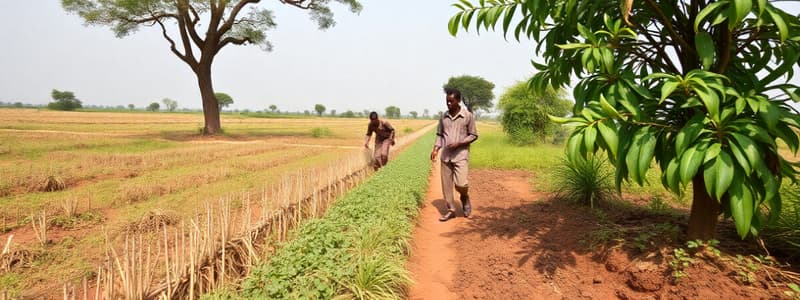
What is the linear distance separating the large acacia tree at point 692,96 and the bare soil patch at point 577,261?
13.1 inches

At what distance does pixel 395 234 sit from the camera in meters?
3.68

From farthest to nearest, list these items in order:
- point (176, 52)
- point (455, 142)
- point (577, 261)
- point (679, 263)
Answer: point (176, 52) < point (455, 142) < point (577, 261) < point (679, 263)

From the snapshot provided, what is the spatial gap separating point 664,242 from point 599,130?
1678mm

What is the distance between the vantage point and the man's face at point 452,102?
467 cm

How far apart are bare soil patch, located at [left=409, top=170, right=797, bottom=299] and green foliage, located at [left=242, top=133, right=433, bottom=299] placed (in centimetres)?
38

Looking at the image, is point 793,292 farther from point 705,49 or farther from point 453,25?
point 453,25

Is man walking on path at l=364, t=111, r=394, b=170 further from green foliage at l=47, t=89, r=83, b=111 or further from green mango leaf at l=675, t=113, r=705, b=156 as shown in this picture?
green foliage at l=47, t=89, r=83, b=111

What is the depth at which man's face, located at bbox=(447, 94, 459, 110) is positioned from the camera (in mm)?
4672

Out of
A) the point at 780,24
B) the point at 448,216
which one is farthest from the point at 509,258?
the point at 780,24

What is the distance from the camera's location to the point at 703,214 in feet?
8.89

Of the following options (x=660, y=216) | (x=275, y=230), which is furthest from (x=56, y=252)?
(x=660, y=216)

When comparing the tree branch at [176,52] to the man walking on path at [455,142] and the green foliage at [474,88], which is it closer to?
the man walking on path at [455,142]

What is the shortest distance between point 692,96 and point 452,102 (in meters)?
2.87

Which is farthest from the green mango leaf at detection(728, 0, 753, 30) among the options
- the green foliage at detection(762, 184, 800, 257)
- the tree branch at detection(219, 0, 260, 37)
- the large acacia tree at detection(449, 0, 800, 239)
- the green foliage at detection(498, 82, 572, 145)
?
the tree branch at detection(219, 0, 260, 37)
